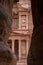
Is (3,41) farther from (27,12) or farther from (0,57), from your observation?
(27,12)

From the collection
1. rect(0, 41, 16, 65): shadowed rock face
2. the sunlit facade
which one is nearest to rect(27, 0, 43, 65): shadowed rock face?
rect(0, 41, 16, 65): shadowed rock face

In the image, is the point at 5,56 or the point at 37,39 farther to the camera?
the point at 5,56

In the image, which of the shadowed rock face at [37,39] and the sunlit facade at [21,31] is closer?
the shadowed rock face at [37,39]

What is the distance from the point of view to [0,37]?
6.38 ft

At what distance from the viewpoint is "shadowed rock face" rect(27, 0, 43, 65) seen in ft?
4.58

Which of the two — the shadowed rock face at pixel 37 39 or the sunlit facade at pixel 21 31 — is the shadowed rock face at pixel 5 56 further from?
the sunlit facade at pixel 21 31

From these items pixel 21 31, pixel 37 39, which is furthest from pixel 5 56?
pixel 21 31

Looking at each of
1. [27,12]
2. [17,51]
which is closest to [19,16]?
[27,12]

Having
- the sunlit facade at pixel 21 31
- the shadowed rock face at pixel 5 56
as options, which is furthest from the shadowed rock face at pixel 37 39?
the sunlit facade at pixel 21 31

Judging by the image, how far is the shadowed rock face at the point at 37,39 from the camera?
1.40 m

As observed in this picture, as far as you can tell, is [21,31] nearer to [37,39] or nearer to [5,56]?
[5,56]

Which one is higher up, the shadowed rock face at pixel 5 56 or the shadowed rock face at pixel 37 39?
the shadowed rock face at pixel 37 39

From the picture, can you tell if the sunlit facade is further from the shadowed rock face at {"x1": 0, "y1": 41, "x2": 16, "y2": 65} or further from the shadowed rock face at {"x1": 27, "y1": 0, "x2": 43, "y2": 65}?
the shadowed rock face at {"x1": 27, "y1": 0, "x2": 43, "y2": 65}

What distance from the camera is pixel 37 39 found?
A: 1441mm
